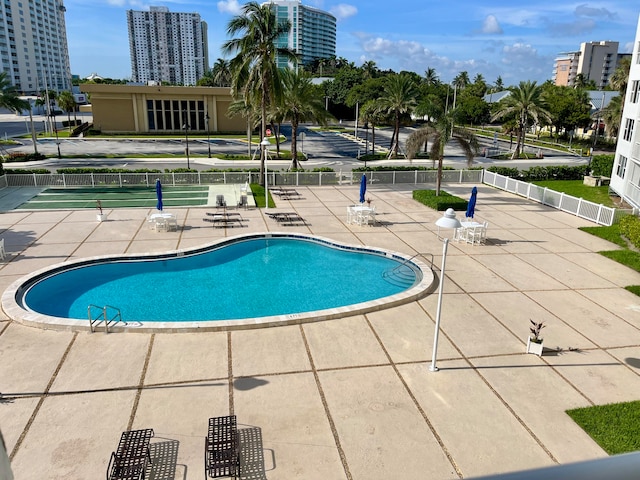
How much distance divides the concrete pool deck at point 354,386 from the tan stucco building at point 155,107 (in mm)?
56257

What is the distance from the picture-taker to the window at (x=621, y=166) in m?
29.1

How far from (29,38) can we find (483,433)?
226778 millimetres

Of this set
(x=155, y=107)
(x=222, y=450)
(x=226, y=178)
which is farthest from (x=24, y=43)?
(x=222, y=450)

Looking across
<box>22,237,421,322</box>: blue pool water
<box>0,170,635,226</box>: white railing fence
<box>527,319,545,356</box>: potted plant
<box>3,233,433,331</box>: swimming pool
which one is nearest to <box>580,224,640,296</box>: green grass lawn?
<box>0,170,635,226</box>: white railing fence

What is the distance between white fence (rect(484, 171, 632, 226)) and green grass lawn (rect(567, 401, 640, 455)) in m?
16.6

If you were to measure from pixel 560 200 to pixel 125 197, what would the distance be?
25.4m

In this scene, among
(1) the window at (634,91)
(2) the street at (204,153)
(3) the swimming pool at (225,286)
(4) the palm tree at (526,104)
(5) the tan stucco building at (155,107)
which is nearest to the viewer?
(3) the swimming pool at (225,286)

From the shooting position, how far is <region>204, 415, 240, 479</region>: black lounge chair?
7082 mm

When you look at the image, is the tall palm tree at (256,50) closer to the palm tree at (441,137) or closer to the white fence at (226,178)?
the white fence at (226,178)

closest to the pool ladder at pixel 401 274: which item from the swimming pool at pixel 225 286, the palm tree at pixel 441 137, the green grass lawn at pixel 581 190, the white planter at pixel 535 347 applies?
the swimming pool at pixel 225 286

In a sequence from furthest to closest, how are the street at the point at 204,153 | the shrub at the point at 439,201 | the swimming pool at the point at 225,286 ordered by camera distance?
1. the street at the point at 204,153
2. the shrub at the point at 439,201
3. the swimming pool at the point at 225,286

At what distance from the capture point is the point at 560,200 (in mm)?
26375

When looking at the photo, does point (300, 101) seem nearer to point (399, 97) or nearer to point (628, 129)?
→ point (399, 97)

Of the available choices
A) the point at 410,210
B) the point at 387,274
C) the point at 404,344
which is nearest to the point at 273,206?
the point at 410,210
